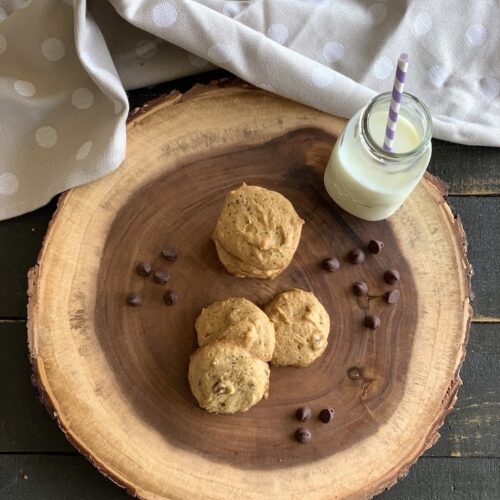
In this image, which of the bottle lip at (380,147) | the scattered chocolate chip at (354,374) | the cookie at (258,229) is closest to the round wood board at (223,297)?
the scattered chocolate chip at (354,374)

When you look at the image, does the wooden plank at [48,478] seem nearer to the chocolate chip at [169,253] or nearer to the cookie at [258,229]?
the chocolate chip at [169,253]

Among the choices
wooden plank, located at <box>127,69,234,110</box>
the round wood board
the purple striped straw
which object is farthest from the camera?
wooden plank, located at <box>127,69,234,110</box>

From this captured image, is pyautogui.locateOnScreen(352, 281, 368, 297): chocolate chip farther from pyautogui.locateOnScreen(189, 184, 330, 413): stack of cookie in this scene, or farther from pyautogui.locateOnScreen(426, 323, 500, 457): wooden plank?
pyautogui.locateOnScreen(426, 323, 500, 457): wooden plank

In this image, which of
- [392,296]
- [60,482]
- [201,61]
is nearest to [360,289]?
[392,296]

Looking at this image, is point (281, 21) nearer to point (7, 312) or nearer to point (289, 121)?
point (289, 121)

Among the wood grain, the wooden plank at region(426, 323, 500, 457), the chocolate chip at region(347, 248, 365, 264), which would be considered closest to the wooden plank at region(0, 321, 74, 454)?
the wood grain
